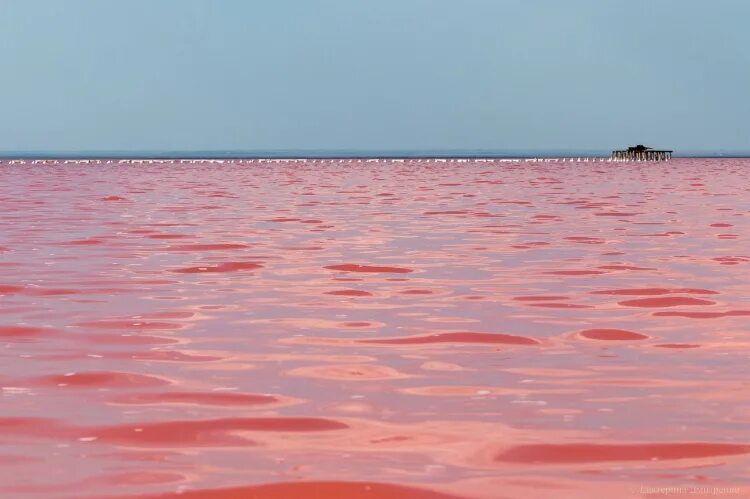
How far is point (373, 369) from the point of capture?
199 inches

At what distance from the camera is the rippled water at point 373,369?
3457 mm

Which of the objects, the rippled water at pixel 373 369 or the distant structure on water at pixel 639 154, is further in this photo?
the distant structure on water at pixel 639 154

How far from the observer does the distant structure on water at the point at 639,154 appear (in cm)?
8956

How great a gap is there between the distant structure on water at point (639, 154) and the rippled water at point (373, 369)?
8032 cm

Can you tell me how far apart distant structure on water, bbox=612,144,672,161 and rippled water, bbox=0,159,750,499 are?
8032 centimetres

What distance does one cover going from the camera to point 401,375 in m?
4.92

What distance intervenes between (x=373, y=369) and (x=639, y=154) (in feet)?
286

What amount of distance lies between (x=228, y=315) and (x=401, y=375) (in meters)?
1.95

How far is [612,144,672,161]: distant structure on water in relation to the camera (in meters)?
89.6

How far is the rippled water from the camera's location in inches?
136

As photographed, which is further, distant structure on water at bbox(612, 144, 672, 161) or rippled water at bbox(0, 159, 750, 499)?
distant structure on water at bbox(612, 144, 672, 161)

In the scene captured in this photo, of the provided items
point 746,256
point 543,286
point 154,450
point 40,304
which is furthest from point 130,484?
point 746,256

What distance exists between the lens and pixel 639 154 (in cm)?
8956

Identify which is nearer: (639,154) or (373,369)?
(373,369)
